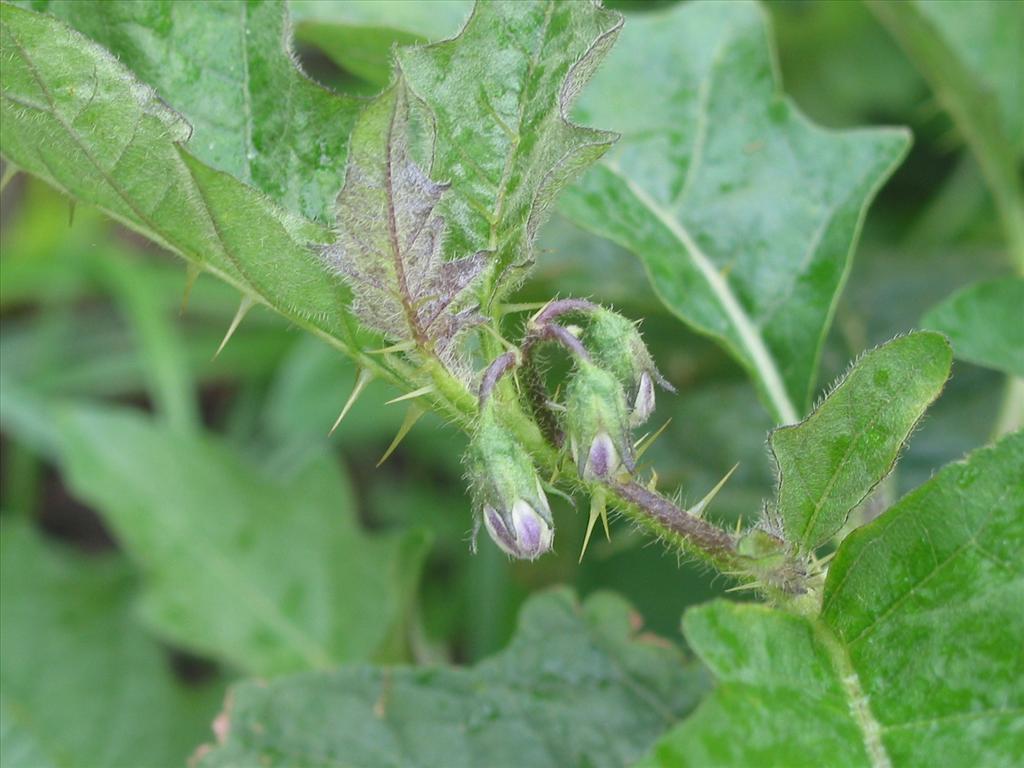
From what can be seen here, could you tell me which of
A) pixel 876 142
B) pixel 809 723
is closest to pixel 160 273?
pixel 876 142

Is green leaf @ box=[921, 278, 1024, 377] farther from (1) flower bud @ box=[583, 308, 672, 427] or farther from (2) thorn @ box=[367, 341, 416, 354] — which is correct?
(2) thorn @ box=[367, 341, 416, 354]

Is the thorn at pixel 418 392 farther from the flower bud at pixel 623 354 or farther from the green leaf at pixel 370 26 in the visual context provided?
the green leaf at pixel 370 26

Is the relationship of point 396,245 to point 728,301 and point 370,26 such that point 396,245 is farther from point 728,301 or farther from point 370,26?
point 728,301

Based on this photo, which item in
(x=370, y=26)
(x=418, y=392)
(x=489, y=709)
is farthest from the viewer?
(x=370, y=26)

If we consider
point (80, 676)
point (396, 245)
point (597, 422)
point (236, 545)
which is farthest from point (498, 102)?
point (80, 676)

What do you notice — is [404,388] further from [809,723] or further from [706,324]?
[706,324]

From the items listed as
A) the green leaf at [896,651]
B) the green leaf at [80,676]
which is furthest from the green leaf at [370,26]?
the green leaf at [80,676]

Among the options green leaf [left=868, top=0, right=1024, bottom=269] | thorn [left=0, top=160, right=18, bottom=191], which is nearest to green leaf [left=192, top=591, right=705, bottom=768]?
thorn [left=0, top=160, right=18, bottom=191]
